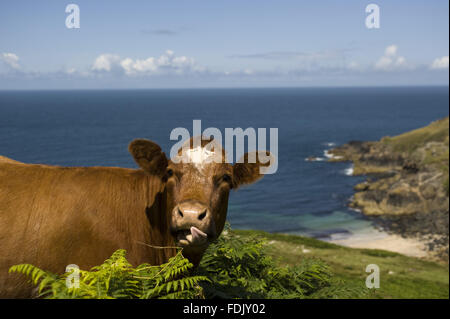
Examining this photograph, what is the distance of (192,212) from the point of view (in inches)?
194

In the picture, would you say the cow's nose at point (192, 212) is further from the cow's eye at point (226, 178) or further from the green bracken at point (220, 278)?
the cow's eye at point (226, 178)

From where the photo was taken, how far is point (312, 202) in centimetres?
6856

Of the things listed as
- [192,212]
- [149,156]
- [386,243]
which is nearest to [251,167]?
[149,156]

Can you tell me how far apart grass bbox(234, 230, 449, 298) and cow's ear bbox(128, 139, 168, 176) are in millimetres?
18549

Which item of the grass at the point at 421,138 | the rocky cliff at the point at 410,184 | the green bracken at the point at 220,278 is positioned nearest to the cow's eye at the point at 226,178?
the green bracken at the point at 220,278

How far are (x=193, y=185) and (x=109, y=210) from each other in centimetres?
131

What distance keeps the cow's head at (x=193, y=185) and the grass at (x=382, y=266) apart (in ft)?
60.6

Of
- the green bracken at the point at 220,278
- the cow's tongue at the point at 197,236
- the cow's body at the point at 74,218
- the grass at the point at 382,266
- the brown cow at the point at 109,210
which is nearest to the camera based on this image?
the green bracken at the point at 220,278

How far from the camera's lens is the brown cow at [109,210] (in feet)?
16.9

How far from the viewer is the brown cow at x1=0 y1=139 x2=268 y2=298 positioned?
5141 millimetres

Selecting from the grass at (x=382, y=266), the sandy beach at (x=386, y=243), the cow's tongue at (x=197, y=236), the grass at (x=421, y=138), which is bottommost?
the sandy beach at (x=386, y=243)
